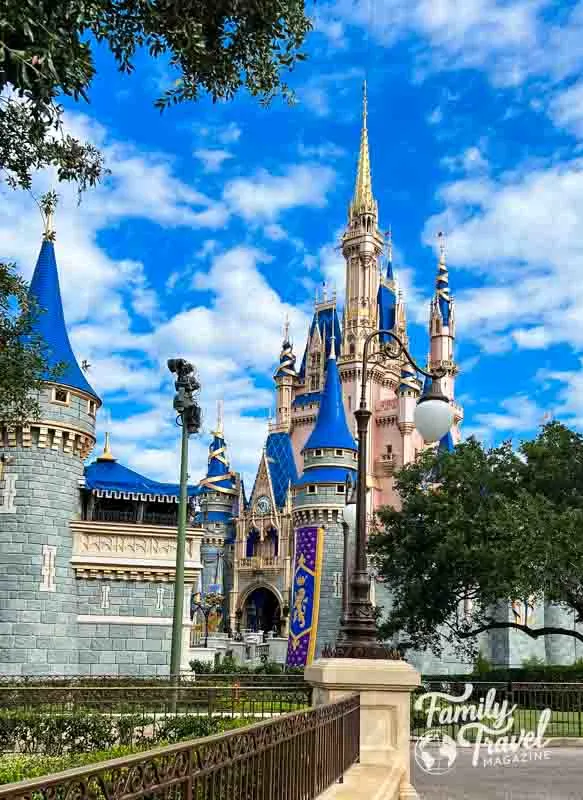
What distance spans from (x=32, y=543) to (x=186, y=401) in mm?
9742

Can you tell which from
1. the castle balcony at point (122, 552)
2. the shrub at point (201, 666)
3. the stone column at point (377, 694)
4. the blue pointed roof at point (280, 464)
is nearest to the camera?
the stone column at point (377, 694)

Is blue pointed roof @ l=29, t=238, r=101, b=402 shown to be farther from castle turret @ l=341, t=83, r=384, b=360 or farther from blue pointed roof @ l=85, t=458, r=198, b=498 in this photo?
castle turret @ l=341, t=83, r=384, b=360

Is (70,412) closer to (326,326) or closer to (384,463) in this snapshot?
(384,463)

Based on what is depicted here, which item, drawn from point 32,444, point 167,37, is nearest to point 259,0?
point 167,37

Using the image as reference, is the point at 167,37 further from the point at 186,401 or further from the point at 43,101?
the point at 186,401

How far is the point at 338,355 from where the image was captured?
254 feet

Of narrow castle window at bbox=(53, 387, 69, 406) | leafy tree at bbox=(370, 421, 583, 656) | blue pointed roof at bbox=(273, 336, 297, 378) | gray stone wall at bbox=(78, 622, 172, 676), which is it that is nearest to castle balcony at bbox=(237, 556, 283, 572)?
blue pointed roof at bbox=(273, 336, 297, 378)

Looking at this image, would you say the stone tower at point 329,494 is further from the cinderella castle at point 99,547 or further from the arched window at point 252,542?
the arched window at point 252,542

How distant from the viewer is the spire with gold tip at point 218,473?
75.1m

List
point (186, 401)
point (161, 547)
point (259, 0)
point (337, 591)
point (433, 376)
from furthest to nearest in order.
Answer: point (337, 591)
point (161, 547)
point (186, 401)
point (433, 376)
point (259, 0)

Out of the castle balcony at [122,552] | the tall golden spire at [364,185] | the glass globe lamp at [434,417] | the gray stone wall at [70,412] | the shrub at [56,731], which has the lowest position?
the shrub at [56,731]

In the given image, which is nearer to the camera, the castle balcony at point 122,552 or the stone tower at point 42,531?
the stone tower at point 42,531

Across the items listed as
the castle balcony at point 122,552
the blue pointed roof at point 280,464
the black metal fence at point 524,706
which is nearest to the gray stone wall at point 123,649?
the castle balcony at point 122,552

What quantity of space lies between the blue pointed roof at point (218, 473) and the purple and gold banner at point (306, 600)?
42.1m
